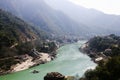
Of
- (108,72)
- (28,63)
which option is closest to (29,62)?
(28,63)

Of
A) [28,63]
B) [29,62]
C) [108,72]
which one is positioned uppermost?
[29,62]

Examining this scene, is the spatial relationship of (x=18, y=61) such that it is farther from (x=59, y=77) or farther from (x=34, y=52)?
(x=59, y=77)

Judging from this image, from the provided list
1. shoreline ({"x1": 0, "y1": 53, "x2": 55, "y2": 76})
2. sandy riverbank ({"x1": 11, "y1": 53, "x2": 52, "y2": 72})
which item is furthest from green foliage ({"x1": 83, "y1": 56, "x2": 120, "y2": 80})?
sandy riverbank ({"x1": 11, "y1": 53, "x2": 52, "y2": 72})

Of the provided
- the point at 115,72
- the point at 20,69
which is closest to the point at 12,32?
the point at 20,69

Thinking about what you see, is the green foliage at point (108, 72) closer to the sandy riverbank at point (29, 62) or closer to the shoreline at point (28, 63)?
the shoreline at point (28, 63)

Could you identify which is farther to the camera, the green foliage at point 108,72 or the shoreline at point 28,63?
the shoreline at point 28,63

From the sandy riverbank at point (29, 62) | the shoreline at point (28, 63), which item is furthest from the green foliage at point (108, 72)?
the sandy riverbank at point (29, 62)

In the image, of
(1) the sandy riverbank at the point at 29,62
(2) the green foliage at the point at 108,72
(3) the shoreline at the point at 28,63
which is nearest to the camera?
(2) the green foliage at the point at 108,72

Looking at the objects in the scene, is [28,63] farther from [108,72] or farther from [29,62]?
[108,72]

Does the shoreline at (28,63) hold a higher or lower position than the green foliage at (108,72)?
higher

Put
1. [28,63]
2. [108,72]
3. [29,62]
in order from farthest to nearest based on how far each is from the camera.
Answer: [29,62]
[28,63]
[108,72]

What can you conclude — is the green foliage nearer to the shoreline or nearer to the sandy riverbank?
the shoreline
